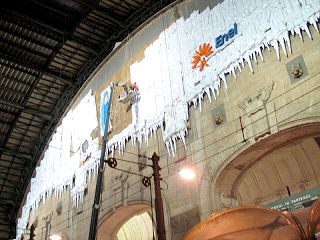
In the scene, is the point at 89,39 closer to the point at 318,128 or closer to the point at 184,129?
the point at 184,129

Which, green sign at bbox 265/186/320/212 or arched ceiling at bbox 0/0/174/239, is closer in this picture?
green sign at bbox 265/186/320/212

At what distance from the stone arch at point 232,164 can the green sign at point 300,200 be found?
2.11 meters

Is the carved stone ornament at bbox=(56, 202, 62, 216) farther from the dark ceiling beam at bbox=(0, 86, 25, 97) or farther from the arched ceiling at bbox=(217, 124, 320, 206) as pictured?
the arched ceiling at bbox=(217, 124, 320, 206)

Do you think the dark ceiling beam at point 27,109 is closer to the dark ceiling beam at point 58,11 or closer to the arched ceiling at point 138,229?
the dark ceiling beam at point 58,11

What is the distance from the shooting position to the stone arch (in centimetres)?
1050

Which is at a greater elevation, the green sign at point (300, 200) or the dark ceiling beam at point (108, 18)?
the dark ceiling beam at point (108, 18)

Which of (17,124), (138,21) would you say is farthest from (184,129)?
(17,124)

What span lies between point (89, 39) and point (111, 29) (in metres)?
1.74

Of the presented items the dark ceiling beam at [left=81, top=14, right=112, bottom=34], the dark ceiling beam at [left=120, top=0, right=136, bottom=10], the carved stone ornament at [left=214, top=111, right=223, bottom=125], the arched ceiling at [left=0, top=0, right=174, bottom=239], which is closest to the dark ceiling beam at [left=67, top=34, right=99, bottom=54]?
the arched ceiling at [left=0, top=0, right=174, bottom=239]

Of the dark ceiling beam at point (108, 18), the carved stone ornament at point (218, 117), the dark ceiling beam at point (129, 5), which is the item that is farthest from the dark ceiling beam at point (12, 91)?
the carved stone ornament at point (218, 117)

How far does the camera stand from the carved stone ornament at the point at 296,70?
10172mm

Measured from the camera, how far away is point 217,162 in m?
11.8

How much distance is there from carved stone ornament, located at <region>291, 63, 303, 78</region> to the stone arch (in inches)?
58.3

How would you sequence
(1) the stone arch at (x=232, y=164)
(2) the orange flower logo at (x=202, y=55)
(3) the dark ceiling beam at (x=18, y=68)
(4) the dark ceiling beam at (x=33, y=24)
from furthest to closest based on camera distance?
(3) the dark ceiling beam at (x=18, y=68)
(4) the dark ceiling beam at (x=33, y=24)
(2) the orange flower logo at (x=202, y=55)
(1) the stone arch at (x=232, y=164)
